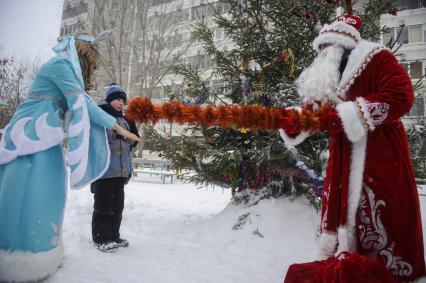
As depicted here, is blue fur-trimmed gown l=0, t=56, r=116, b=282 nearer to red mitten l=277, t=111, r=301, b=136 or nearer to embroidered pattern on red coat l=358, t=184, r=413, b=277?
red mitten l=277, t=111, r=301, b=136

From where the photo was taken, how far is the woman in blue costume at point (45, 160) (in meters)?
2.31

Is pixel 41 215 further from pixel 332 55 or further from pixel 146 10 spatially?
pixel 146 10

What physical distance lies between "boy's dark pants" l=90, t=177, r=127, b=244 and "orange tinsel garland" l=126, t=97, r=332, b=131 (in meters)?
2.23

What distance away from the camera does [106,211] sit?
3605 millimetres

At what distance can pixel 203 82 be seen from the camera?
4.82m

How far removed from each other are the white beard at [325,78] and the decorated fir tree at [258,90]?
5.02ft

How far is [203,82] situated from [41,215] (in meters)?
3.09

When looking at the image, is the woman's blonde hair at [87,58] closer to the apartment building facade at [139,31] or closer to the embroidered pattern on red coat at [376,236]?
the embroidered pattern on red coat at [376,236]

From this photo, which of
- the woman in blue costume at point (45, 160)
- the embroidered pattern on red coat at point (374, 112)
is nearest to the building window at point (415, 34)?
the embroidered pattern on red coat at point (374, 112)

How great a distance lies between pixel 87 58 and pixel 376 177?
106 inches

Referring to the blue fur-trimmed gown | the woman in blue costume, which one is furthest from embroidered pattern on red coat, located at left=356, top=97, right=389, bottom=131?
the blue fur-trimmed gown

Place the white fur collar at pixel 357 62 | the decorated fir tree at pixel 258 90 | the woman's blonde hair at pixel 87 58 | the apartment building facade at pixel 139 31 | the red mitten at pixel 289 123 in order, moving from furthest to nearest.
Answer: the apartment building facade at pixel 139 31, the decorated fir tree at pixel 258 90, the woman's blonde hair at pixel 87 58, the white fur collar at pixel 357 62, the red mitten at pixel 289 123

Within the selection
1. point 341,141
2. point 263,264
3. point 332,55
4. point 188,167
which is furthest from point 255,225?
point 332,55

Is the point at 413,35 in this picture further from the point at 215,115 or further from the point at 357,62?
the point at 215,115
